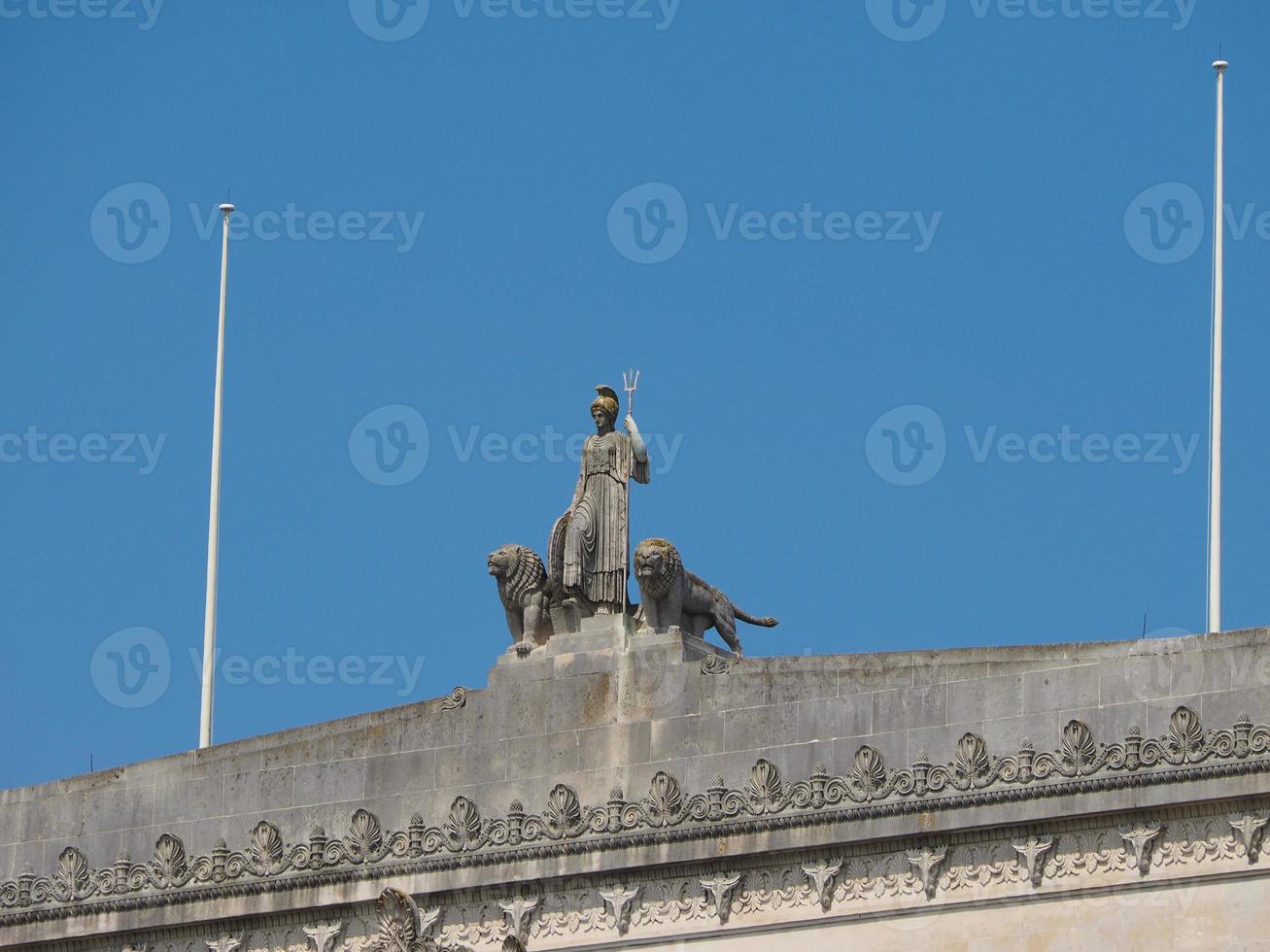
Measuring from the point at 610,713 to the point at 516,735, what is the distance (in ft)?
4.02

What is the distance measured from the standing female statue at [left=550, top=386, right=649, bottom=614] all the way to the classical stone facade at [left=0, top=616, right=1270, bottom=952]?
454 millimetres

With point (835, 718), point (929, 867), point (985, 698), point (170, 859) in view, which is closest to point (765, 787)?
point (835, 718)

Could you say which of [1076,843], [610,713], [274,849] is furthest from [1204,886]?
[274,849]

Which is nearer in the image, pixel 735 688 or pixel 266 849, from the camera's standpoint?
pixel 735 688

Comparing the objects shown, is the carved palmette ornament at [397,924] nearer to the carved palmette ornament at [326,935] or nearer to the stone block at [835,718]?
the carved palmette ornament at [326,935]

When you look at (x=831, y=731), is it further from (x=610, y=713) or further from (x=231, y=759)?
(x=231, y=759)

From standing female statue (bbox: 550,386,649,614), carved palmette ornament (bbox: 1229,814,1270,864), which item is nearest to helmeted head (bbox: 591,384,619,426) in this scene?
standing female statue (bbox: 550,386,649,614)

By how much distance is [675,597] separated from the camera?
43781 millimetres

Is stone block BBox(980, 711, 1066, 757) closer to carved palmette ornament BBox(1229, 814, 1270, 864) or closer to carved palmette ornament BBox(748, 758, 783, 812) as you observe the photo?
carved palmette ornament BBox(1229, 814, 1270, 864)

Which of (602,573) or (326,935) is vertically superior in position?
(602,573)

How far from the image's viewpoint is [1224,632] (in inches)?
1555

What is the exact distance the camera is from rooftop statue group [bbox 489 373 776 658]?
1724 inches

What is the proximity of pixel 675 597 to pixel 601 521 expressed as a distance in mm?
1459

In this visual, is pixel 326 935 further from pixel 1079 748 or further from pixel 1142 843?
pixel 1142 843
